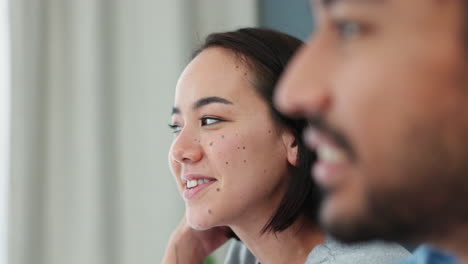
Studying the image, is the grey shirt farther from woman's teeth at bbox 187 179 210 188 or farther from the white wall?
the white wall

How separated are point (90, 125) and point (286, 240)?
3.01 feet

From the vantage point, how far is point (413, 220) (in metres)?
0.60

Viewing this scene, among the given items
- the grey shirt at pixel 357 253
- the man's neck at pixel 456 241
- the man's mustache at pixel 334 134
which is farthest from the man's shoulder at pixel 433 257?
the grey shirt at pixel 357 253

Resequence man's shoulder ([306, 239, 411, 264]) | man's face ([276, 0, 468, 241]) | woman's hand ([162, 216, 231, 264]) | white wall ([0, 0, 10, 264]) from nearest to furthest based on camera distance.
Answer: man's face ([276, 0, 468, 241])
man's shoulder ([306, 239, 411, 264])
woman's hand ([162, 216, 231, 264])
white wall ([0, 0, 10, 264])

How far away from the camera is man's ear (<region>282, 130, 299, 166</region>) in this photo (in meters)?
1.37

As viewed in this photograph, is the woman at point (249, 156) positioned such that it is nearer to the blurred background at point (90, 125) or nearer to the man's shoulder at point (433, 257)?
the man's shoulder at point (433, 257)

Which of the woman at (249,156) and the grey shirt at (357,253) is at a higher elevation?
the woman at (249,156)

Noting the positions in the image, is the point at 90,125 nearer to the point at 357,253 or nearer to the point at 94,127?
the point at 94,127

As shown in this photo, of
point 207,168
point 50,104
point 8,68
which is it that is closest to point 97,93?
point 50,104

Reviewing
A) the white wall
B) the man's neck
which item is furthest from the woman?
the white wall

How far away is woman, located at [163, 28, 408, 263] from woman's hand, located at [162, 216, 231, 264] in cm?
25

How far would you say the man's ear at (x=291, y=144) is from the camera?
54.0 inches

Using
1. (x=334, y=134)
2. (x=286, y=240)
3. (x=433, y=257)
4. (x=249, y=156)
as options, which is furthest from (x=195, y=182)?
(x=334, y=134)

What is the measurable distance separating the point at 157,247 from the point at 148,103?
0.49 meters
